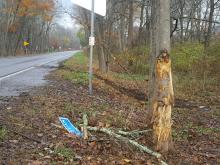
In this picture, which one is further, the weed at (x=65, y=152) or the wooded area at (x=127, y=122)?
the wooded area at (x=127, y=122)

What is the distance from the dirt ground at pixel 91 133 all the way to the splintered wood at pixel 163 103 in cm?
27

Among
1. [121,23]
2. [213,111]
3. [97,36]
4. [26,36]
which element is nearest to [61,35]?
[26,36]

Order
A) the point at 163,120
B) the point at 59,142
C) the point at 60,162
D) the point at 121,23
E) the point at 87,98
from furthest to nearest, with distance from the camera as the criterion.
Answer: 1. the point at 121,23
2. the point at 87,98
3. the point at 163,120
4. the point at 59,142
5. the point at 60,162

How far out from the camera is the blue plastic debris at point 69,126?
7755mm

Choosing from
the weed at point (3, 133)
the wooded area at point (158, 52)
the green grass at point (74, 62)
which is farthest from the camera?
the green grass at point (74, 62)

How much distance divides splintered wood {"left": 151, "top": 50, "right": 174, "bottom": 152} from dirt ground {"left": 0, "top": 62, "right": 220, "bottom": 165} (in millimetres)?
271

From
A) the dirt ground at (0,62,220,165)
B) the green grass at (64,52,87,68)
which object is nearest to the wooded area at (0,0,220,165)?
the dirt ground at (0,62,220,165)

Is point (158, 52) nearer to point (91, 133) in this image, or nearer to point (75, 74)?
point (91, 133)

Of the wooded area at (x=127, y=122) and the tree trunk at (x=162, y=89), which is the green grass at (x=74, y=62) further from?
the tree trunk at (x=162, y=89)

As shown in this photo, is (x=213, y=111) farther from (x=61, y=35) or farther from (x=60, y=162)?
(x=61, y=35)

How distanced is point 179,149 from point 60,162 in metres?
2.86

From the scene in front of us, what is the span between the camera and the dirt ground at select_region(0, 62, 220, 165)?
21.5 feet

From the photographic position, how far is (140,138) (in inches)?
318

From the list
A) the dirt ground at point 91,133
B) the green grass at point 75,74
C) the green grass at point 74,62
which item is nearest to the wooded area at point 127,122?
the dirt ground at point 91,133
